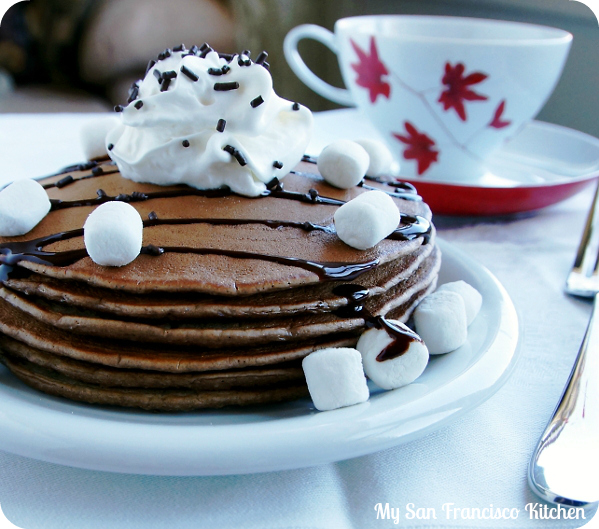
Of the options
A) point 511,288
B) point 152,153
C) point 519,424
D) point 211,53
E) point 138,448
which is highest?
point 211,53

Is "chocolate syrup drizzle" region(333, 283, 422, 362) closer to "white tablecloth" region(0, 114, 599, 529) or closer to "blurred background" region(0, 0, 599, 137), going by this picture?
"white tablecloth" region(0, 114, 599, 529)

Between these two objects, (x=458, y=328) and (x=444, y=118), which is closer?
(x=458, y=328)

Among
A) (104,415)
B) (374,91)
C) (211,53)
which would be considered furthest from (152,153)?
(374,91)

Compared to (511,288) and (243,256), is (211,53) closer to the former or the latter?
(243,256)

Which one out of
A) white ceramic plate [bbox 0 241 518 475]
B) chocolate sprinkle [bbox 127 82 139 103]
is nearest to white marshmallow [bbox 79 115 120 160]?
chocolate sprinkle [bbox 127 82 139 103]

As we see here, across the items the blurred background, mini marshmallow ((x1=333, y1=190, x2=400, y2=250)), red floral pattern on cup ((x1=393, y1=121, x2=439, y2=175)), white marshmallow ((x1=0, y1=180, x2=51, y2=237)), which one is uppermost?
mini marshmallow ((x1=333, y1=190, x2=400, y2=250))
